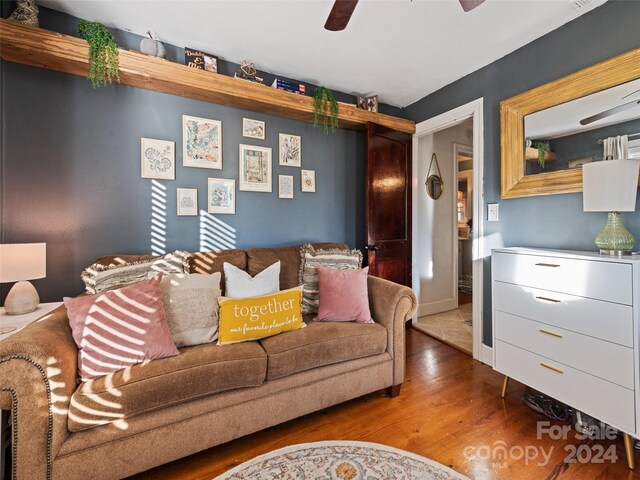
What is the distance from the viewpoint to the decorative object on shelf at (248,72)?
236 cm

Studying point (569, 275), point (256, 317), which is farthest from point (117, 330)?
point (569, 275)

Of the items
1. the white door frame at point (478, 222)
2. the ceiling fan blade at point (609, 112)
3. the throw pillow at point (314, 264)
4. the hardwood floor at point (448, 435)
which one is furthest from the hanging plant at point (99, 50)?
the ceiling fan blade at point (609, 112)

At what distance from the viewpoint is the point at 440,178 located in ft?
12.2

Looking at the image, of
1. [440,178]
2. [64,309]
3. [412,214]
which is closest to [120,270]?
[64,309]

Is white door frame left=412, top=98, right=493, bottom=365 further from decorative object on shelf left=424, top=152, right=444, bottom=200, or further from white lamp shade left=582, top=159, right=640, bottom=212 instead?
decorative object on shelf left=424, top=152, right=444, bottom=200

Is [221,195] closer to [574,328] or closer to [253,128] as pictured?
[253,128]

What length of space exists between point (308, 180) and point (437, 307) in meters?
2.51

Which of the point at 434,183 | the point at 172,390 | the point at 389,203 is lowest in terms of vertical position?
the point at 172,390

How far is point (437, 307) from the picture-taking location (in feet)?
12.3

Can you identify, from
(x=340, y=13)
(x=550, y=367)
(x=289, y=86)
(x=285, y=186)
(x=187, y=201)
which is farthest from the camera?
(x=285, y=186)

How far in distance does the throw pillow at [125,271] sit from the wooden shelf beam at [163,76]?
1.31 meters

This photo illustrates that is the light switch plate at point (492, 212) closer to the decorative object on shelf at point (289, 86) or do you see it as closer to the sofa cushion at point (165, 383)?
the decorative object on shelf at point (289, 86)

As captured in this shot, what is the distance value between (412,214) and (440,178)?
88 cm

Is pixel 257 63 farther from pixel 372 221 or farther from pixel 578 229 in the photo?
pixel 578 229
